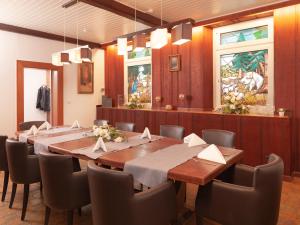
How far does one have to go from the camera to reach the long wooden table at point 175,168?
1809mm

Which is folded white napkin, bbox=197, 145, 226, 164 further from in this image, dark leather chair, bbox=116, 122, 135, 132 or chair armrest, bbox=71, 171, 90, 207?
dark leather chair, bbox=116, 122, 135, 132

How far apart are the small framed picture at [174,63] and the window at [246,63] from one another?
77 centimetres

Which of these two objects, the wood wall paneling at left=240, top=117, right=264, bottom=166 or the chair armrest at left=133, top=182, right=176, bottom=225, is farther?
the wood wall paneling at left=240, top=117, right=264, bottom=166

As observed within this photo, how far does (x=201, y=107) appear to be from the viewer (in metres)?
5.04

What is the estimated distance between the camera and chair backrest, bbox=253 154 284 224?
1708 mm

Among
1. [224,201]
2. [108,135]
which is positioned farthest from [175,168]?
[108,135]

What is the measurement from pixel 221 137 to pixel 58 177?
1939mm

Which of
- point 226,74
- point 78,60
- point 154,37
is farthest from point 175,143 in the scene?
point 226,74

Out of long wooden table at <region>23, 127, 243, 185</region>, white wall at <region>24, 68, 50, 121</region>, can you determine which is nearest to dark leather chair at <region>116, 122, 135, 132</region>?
long wooden table at <region>23, 127, 243, 185</region>

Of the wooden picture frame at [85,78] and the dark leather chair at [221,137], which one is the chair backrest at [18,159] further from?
the wooden picture frame at [85,78]

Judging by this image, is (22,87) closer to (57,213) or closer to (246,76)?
(57,213)

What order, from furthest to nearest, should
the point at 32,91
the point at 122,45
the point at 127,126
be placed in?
the point at 32,91 < the point at 127,126 < the point at 122,45

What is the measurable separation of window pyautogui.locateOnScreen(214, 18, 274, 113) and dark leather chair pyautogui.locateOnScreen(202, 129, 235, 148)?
146 cm

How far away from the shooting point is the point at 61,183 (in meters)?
2.07
